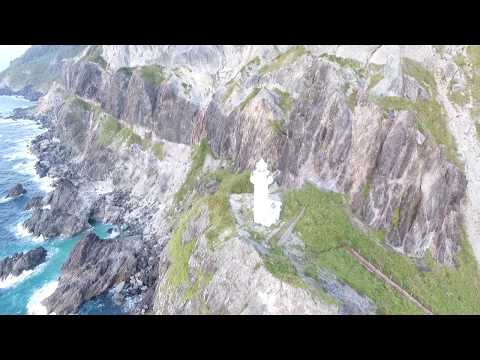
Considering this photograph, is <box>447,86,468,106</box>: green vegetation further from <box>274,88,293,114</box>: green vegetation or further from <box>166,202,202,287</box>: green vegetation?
<box>166,202,202,287</box>: green vegetation

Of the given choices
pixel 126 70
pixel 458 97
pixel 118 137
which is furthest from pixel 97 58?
pixel 458 97

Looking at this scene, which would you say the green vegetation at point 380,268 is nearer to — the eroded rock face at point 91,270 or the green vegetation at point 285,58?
the eroded rock face at point 91,270

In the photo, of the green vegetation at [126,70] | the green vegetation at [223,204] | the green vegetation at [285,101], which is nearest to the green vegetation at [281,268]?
the green vegetation at [223,204]

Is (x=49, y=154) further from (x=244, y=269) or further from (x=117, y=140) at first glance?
(x=244, y=269)

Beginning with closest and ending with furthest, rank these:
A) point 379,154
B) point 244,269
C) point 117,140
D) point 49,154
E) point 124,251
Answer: point 244,269 → point 379,154 → point 124,251 → point 117,140 → point 49,154

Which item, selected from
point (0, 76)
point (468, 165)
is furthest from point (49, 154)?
point (0, 76)

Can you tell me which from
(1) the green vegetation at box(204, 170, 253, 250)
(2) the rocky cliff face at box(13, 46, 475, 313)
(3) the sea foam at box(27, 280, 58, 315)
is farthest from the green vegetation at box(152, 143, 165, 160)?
(3) the sea foam at box(27, 280, 58, 315)
